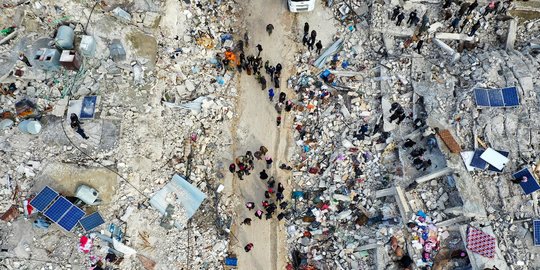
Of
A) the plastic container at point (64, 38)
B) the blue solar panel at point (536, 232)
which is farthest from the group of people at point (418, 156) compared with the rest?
the plastic container at point (64, 38)

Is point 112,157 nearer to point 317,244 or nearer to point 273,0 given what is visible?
point 317,244

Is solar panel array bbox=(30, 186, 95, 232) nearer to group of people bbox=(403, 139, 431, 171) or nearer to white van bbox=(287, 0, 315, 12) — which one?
white van bbox=(287, 0, 315, 12)

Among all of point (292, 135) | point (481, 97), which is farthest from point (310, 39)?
point (481, 97)

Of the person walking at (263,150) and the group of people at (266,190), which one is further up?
the person walking at (263,150)

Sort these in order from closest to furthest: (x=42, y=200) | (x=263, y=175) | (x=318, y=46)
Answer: (x=42, y=200), (x=263, y=175), (x=318, y=46)

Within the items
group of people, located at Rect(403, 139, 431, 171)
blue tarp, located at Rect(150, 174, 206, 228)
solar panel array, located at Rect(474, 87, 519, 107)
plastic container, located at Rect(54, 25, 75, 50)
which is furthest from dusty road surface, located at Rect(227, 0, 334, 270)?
plastic container, located at Rect(54, 25, 75, 50)

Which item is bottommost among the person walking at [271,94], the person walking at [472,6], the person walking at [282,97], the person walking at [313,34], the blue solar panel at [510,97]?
the person walking at [271,94]

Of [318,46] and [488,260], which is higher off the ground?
[318,46]

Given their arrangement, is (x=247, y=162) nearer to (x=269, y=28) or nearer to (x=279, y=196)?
(x=279, y=196)

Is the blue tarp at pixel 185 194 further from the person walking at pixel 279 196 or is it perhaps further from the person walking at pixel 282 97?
the person walking at pixel 282 97
